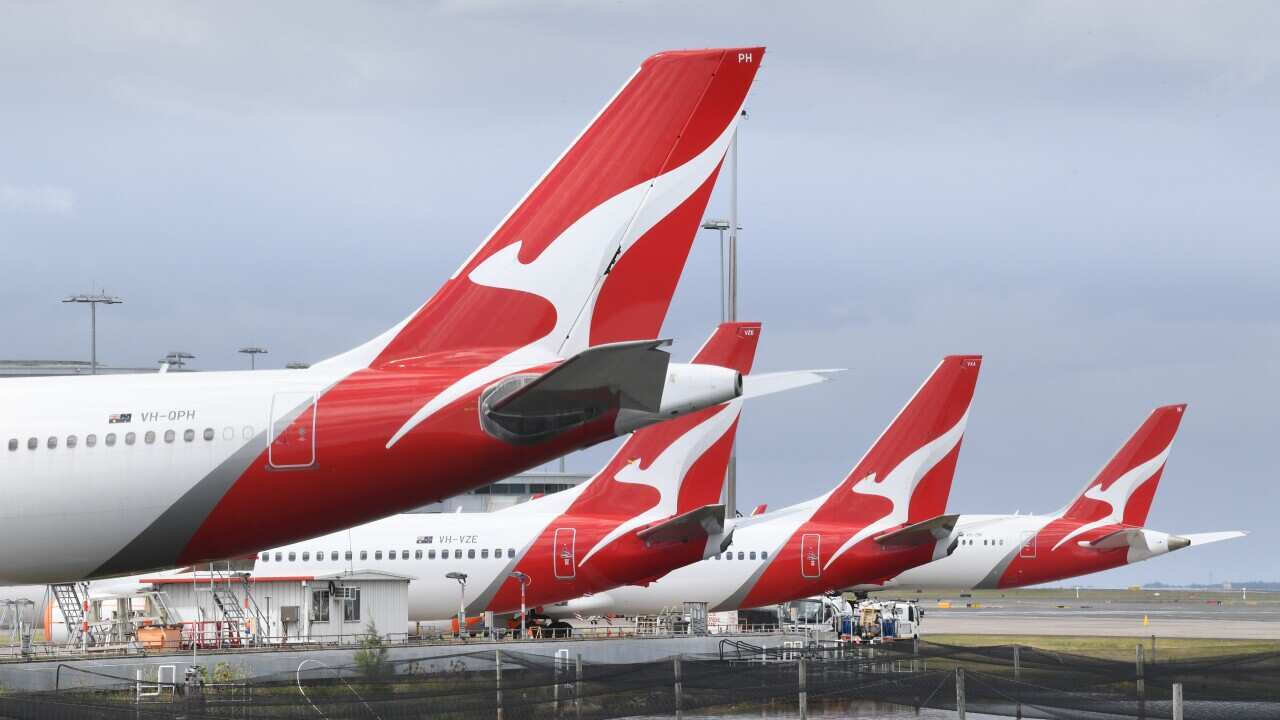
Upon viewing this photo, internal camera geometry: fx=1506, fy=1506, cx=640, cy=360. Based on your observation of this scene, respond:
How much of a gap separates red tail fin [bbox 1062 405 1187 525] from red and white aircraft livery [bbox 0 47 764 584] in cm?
4257

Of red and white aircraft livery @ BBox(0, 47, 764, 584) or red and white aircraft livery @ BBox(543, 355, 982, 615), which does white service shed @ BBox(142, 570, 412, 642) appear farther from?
red and white aircraft livery @ BBox(0, 47, 764, 584)

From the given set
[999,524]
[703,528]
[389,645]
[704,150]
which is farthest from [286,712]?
[999,524]

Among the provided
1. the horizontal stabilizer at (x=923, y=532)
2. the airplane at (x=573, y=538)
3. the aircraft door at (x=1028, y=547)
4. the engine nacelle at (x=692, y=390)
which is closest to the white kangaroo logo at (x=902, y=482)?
the horizontal stabilizer at (x=923, y=532)

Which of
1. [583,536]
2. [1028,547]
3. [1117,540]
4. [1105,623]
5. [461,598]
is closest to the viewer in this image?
[583,536]

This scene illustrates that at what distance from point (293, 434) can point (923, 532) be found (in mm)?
28047

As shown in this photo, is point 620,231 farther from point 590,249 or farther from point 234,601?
point 234,601

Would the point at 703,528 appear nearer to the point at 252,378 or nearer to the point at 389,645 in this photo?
the point at 389,645

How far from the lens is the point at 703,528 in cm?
3741

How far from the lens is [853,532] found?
4328cm

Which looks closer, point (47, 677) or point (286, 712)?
point (286, 712)

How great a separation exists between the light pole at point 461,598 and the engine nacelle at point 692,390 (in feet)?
80.9

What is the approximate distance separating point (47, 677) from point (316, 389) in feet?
44.8

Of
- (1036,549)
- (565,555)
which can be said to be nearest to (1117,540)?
(1036,549)

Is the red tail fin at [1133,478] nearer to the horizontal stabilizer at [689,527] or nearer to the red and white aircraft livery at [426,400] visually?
the horizontal stabilizer at [689,527]
